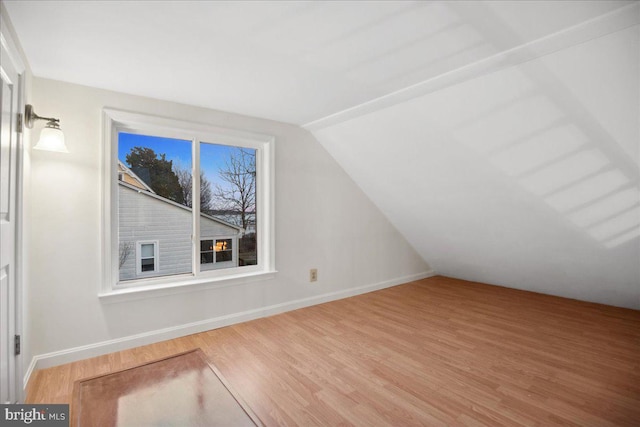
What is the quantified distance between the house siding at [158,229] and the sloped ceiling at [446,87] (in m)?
0.91

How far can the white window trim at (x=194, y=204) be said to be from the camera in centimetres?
251

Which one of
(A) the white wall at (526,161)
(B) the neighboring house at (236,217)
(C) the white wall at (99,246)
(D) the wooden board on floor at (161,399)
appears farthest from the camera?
(B) the neighboring house at (236,217)

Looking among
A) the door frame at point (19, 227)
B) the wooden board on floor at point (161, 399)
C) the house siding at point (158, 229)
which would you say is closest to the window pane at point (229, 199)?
the house siding at point (158, 229)

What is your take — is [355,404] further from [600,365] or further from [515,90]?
[515,90]

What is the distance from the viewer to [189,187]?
3.01 meters

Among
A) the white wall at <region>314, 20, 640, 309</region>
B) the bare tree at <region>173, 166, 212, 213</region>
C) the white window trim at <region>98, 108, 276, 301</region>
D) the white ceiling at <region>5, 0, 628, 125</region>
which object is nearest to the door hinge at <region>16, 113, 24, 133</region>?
the white ceiling at <region>5, 0, 628, 125</region>

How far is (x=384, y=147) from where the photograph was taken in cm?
333

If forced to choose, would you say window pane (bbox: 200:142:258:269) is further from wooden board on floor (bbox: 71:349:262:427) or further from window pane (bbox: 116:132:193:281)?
wooden board on floor (bbox: 71:349:262:427)

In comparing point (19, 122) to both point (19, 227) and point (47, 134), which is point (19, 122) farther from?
point (19, 227)

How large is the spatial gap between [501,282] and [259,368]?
11.9 ft

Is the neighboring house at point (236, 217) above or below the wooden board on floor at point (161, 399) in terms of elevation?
above

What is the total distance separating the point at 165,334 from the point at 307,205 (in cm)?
185

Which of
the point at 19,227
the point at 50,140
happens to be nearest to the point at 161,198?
the point at 50,140

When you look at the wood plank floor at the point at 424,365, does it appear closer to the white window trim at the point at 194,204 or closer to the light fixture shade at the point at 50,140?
the white window trim at the point at 194,204
